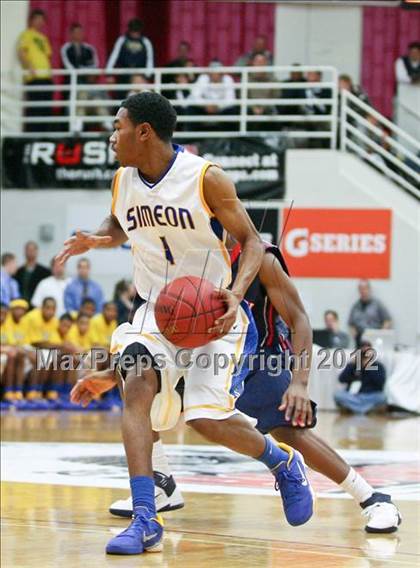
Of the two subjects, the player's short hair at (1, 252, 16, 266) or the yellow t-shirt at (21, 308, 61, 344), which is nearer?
the yellow t-shirt at (21, 308, 61, 344)

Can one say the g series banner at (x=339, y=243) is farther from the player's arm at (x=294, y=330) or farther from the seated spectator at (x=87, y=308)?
the player's arm at (x=294, y=330)

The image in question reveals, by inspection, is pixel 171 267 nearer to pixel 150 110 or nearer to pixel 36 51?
pixel 150 110

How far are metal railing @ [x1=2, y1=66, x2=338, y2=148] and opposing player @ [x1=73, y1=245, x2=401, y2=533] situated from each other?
11.9 metres

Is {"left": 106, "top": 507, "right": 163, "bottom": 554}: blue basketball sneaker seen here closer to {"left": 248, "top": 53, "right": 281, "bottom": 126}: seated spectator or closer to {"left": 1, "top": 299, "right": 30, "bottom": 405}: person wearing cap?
{"left": 1, "top": 299, "right": 30, "bottom": 405}: person wearing cap

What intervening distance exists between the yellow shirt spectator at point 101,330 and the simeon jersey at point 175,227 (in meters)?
10.5

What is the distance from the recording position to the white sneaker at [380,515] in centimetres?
623

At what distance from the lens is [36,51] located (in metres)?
19.4

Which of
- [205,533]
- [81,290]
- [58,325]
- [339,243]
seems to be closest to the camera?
[205,533]

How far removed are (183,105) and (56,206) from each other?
8.18ft

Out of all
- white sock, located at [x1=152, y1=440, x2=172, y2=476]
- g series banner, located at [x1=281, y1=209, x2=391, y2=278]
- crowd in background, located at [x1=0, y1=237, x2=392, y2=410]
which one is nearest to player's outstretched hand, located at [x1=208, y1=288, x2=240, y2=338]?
white sock, located at [x1=152, y1=440, x2=172, y2=476]

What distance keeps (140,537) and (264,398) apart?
118cm

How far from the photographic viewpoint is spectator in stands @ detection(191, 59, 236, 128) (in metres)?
18.7

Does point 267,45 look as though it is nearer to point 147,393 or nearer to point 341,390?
point 341,390

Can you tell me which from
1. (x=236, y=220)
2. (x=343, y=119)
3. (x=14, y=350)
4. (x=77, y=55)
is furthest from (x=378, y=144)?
(x=236, y=220)
